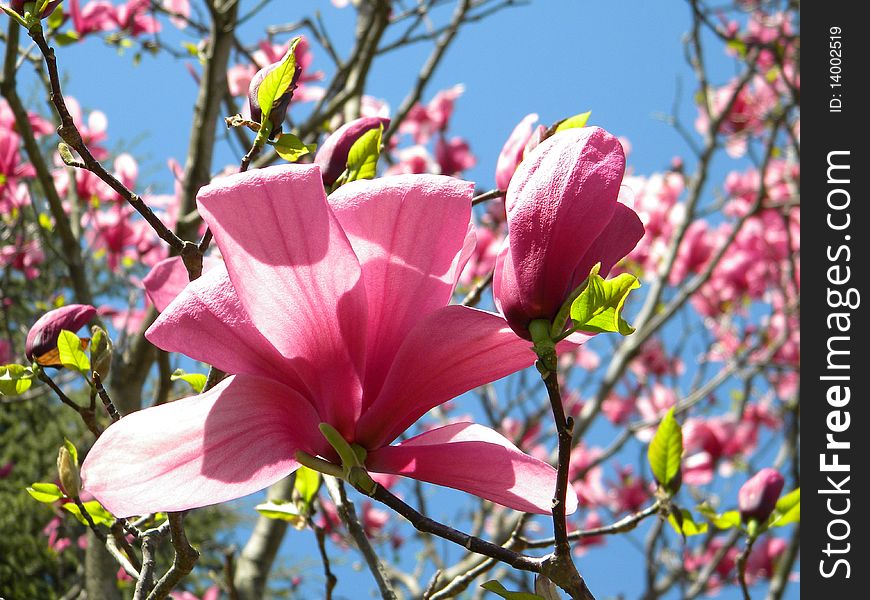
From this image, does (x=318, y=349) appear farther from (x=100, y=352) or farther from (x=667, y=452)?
(x=667, y=452)

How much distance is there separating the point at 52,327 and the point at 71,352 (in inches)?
1.3

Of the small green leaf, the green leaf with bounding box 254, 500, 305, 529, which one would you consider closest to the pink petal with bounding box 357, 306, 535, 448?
the green leaf with bounding box 254, 500, 305, 529

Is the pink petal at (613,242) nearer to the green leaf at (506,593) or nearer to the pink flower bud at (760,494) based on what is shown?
the green leaf at (506,593)

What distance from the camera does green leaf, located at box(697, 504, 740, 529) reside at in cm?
121

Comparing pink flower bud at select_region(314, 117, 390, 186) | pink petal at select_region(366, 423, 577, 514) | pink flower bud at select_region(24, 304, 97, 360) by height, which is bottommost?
pink petal at select_region(366, 423, 577, 514)

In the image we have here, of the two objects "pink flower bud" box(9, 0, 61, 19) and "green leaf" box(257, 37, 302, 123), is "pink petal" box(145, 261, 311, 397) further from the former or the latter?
"pink flower bud" box(9, 0, 61, 19)

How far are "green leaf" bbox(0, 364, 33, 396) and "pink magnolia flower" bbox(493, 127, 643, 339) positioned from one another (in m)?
0.60

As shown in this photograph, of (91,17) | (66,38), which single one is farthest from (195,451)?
(91,17)

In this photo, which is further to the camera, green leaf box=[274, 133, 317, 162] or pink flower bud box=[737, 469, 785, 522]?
pink flower bud box=[737, 469, 785, 522]

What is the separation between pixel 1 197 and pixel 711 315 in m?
3.61

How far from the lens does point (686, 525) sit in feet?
3.92

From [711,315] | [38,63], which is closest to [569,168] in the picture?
[38,63]

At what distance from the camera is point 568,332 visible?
60cm
